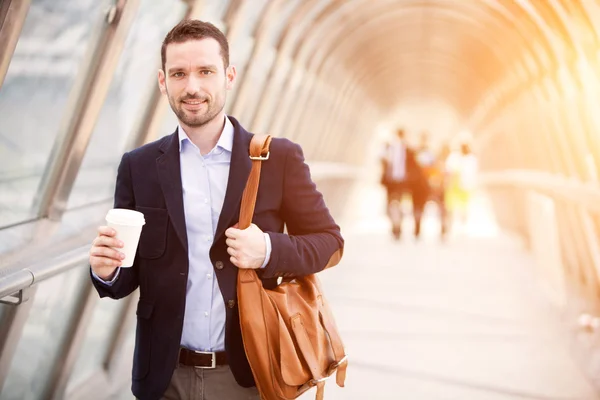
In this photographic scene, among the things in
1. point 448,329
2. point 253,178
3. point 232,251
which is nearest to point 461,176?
point 448,329

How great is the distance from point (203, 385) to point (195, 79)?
100cm

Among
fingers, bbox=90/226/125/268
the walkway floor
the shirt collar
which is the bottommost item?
the walkway floor

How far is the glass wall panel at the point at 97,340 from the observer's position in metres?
5.75

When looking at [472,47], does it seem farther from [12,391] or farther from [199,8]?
[12,391]

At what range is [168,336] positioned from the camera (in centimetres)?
260

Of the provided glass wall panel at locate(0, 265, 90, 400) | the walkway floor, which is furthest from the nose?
the walkway floor

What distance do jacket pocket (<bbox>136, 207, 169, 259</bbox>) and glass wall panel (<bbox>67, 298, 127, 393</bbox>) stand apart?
124 inches

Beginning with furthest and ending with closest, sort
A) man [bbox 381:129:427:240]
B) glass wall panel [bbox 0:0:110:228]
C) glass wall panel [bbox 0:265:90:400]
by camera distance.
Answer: man [bbox 381:129:427:240], glass wall panel [bbox 0:265:90:400], glass wall panel [bbox 0:0:110:228]

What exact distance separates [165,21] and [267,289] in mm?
3983

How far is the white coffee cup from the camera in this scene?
7.77 feet

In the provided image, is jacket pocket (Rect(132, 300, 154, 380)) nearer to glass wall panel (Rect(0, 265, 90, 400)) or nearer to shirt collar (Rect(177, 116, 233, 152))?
shirt collar (Rect(177, 116, 233, 152))

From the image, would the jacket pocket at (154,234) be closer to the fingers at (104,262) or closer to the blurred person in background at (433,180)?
the fingers at (104,262)

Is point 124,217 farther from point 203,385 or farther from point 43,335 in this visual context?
point 43,335

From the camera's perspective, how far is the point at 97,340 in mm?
6074
